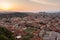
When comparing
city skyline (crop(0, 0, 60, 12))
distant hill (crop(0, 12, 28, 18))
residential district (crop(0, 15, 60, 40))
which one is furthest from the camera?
city skyline (crop(0, 0, 60, 12))

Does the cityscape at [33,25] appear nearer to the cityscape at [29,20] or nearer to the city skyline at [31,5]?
the cityscape at [29,20]

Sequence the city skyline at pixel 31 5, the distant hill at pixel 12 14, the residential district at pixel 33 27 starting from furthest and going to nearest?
the city skyline at pixel 31 5
the distant hill at pixel 12 14
the residential district at pixel 33 27

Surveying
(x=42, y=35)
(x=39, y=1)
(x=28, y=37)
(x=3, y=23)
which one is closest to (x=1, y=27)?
(x=3, y=23)

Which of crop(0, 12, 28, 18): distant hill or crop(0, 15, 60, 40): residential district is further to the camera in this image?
crop(0, 12, 28, 18): distant hill

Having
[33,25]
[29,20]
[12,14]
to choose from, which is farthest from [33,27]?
[12,14]

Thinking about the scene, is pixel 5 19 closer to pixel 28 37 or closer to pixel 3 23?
pixel 3 23

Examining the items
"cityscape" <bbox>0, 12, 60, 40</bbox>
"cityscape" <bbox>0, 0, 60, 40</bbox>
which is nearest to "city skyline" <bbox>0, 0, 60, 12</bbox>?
"cityscape" <bbox>0, 0, 60, 40</bbox>

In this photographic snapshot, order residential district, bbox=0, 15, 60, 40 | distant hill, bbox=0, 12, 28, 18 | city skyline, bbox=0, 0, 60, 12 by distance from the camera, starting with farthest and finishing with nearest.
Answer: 1. city skyline, bbox=0, 0, 60, 12
2. distant hill, bbox=0, 12, 28, 18
3. residential district, bbox=0, 15, 60, 40

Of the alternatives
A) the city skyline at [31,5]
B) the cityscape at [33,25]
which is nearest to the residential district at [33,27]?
the cityscape at [33,25]

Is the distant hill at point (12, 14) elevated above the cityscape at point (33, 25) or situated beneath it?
elevated above

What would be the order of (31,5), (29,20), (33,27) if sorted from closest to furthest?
(33,27)
(29,20)
(31,5)

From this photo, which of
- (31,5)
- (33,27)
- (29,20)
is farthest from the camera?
(31,5)

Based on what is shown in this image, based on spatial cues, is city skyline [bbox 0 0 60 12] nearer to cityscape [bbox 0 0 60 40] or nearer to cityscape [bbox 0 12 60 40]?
cityscape [bbox 0 0 60 40]

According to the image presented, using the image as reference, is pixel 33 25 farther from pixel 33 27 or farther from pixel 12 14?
pixel 12 14
